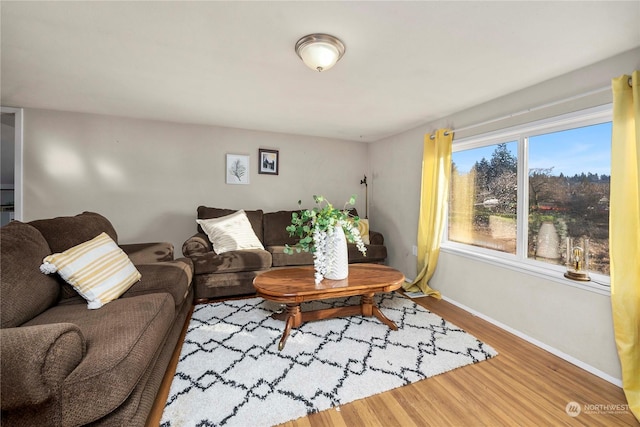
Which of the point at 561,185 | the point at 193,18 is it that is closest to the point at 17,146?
the point at 193,18

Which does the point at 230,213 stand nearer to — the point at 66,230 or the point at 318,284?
the point at 66,230

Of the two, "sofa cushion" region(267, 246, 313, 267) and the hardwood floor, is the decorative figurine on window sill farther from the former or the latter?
"sofa cushion" region(267, 246, 313, 267)

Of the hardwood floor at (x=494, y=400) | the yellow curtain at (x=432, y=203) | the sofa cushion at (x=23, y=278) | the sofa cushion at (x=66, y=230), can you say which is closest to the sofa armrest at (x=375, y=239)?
the yellow curtain at (x=432, y=203)

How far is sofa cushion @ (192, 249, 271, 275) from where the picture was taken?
116 inches

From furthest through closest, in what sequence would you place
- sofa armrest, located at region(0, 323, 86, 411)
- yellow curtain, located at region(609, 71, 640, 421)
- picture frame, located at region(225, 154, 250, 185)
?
picture frame, located at region(225, 154, 250, 185), yellow curtain, located at region(609, 71, 640, 421), sofa armrest, located at region(0, 323, 86, 411)

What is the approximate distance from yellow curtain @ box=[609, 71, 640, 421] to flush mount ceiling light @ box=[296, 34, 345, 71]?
1797 mm

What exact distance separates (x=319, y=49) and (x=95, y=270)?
6.59ft

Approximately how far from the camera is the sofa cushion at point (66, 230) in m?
1.84

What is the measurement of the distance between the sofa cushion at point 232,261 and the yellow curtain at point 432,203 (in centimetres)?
184

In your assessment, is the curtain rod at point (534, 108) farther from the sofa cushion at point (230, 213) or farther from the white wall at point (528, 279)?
the sofa cushion at point (230, 213)

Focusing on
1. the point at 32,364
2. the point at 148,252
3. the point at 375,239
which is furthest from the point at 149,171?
the point at 375,239

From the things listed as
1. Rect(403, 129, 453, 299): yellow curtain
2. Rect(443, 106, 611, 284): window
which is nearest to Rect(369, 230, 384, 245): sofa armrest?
Rect(403, 129, 453, 299): yellow curtain

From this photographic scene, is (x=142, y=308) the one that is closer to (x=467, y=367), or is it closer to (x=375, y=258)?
(x=467, y=367)

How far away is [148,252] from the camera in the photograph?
2.52 meters
